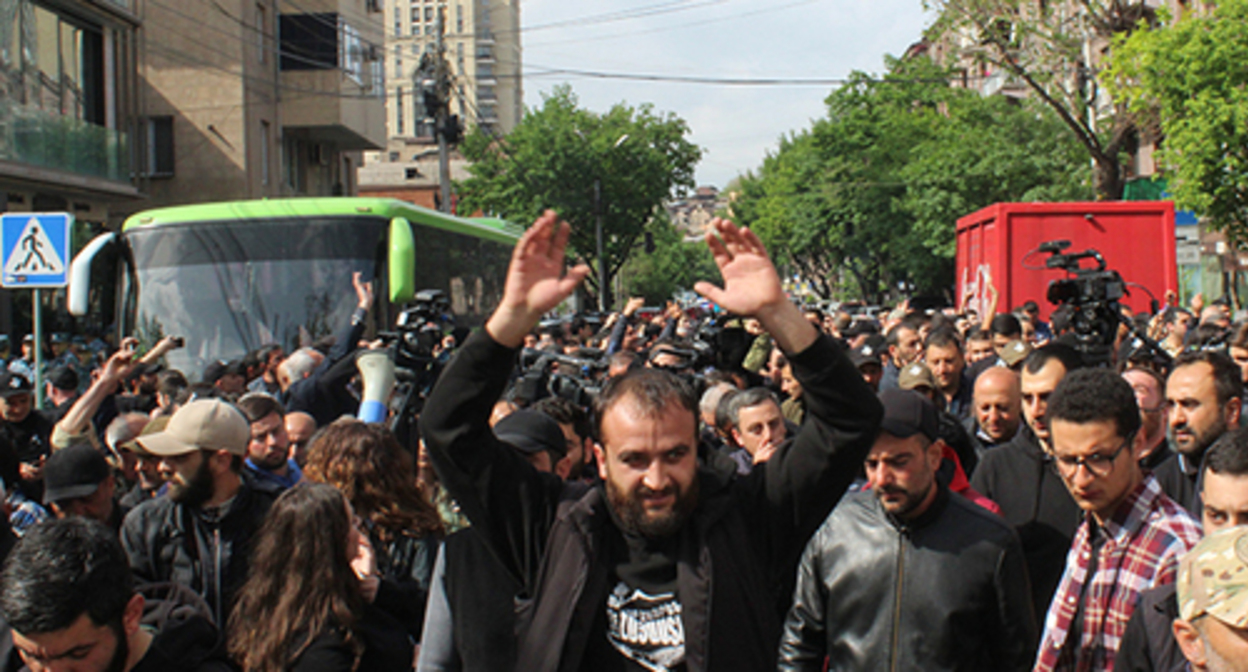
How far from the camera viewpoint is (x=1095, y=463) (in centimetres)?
366

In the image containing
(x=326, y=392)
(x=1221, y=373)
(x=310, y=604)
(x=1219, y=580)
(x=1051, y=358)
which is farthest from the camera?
(x=326, y=392)

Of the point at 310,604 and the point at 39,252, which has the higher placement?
the point at 39,252

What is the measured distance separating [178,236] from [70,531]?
9.94 m

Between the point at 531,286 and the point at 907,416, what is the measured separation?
4.79 feet

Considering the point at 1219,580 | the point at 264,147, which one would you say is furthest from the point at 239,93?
the point at 1219,580

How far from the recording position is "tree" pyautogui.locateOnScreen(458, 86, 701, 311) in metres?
44.8

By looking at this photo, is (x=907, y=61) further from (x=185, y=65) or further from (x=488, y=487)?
(x=488, y=487)

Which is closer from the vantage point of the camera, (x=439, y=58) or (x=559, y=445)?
(x=559, y=445)

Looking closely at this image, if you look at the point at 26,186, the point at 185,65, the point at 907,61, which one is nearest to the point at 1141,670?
the point at 26,186

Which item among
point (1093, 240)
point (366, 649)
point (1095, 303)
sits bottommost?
point (366, 649)

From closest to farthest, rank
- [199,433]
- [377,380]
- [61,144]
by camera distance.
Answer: [199,433] < [377,380] < [61,144]

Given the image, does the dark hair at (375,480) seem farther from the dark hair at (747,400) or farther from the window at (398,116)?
the window at (398,116)

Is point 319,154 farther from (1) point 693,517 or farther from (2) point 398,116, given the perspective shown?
(2) point 398,116

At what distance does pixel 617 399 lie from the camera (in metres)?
2.82
